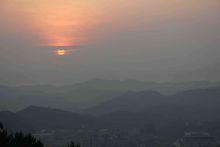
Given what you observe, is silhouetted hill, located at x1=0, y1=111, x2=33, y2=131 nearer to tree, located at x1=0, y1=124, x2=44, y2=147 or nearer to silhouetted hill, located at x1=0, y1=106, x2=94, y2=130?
silhouetted hill, located at x1=0, y1=106, x2=94, y2=130

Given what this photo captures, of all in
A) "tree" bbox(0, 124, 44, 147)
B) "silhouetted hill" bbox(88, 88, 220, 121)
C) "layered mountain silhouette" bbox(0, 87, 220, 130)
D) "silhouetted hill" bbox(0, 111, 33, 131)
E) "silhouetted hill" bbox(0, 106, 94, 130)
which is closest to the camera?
"tree" bbox(0, 124, 44, 147)

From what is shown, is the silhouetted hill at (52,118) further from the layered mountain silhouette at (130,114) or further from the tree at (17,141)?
the tree at (17,141)

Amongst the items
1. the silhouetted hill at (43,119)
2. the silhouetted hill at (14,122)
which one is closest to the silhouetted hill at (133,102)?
the silhouetted hill at (43,119)

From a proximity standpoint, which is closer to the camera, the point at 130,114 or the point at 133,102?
the point at 130,114

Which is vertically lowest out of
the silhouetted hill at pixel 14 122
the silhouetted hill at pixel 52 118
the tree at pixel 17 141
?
the tree at pixel 17 141

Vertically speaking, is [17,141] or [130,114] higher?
[130,114]

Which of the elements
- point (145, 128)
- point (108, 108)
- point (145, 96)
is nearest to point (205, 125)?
point (145, 128)

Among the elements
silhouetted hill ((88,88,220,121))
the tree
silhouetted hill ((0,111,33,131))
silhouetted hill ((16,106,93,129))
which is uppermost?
silhouetted hill ((88,88,220,121))

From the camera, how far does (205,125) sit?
108 metres

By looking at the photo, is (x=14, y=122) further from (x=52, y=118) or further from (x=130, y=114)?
(x=130, y=114)

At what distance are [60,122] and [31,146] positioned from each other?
88.4 meters

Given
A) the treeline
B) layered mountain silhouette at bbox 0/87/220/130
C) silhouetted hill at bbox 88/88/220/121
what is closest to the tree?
the treeline

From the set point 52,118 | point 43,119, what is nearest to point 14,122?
point 43,119

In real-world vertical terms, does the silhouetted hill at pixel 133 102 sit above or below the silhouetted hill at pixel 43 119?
above
